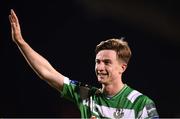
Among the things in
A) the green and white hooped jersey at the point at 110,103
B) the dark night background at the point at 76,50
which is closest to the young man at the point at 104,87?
the green and white hooped jersey at the point at 110,103

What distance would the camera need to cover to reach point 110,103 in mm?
2889

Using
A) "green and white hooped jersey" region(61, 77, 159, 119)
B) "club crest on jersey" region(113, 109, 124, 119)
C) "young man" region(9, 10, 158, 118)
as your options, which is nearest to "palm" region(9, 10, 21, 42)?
"young man" region(9, 10, 158, 118)

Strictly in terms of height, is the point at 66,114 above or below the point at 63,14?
below

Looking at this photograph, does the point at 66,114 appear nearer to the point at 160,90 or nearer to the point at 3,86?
the point at 3,86

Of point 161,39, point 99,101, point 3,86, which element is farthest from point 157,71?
point 99,101

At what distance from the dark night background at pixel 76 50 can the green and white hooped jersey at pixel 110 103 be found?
2.96 metres

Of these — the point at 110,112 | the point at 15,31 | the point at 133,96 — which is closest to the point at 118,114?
the point at 110,112

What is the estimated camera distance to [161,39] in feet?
21.4

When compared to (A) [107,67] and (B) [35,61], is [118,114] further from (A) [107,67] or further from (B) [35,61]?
(B) [35,61]

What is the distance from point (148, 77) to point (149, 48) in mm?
494

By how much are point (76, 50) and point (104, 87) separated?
335 cm

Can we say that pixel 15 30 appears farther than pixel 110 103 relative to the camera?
No

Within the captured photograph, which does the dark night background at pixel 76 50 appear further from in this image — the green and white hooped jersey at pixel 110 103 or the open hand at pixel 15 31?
the open hand at pixel 15 31

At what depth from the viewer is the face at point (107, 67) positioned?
2887 mm
